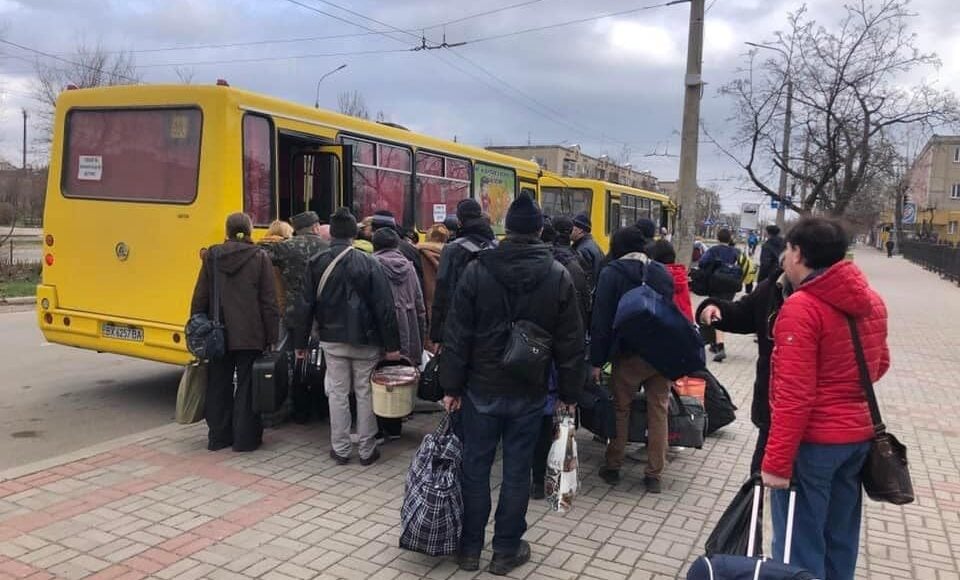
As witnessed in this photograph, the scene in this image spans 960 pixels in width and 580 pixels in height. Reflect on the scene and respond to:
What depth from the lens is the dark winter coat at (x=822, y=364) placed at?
2.99 m

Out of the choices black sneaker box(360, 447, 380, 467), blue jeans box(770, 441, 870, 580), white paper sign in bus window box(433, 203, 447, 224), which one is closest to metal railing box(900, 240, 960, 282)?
white paper sign in bus window box(433, 203, 447, 224)

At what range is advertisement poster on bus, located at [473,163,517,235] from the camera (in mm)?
11453

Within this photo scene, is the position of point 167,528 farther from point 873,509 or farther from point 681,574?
point 873,509

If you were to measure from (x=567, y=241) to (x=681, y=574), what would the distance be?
343 cm

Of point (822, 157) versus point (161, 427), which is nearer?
point (161, 427)

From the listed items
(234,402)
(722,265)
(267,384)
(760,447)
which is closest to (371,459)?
(267,384)

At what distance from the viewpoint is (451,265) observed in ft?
16.9

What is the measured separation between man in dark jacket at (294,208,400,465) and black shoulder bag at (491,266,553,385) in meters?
1.77

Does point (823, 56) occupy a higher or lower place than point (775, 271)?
higher

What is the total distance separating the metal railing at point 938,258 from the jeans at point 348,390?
2903 centimetres

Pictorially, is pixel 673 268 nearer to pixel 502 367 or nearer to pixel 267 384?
pixel 502 367

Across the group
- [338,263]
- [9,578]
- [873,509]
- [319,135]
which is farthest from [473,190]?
[9,578]

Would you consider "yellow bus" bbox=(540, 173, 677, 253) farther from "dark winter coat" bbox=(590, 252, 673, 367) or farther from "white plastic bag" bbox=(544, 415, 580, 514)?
"white plastic bag" bbox=(544, 415, 580, 514)

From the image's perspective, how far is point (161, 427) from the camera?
6480 mm
